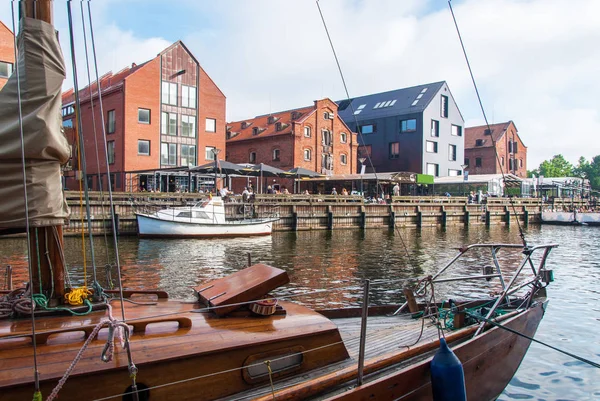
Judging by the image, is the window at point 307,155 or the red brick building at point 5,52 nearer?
the red brick building at point 5,52

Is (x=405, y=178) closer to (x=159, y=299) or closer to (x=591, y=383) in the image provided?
(x=591, y=383)

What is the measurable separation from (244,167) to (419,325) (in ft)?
116

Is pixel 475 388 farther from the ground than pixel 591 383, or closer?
farther from the ground

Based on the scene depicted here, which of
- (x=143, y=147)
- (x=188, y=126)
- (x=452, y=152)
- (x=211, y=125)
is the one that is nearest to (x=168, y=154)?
(x=143, y=147)

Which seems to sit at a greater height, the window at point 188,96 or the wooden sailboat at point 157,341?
the window at point 188,96

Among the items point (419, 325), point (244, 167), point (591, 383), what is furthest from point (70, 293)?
point (244, 167)

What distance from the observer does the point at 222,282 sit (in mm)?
6234

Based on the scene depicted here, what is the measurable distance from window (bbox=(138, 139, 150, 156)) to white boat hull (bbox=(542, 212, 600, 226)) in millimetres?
43244

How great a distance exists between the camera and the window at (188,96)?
45.4 metres

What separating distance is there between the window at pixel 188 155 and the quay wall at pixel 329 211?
11400 millimetres

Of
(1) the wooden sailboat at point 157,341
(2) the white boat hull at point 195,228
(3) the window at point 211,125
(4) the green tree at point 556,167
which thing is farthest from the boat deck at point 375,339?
(4) the green tree at point 556,167

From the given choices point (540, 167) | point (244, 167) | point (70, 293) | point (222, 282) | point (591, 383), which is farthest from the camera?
point (540, 167)

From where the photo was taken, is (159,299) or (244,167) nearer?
(159,299)

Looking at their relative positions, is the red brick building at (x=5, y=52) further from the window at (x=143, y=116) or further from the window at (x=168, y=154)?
the window at (x=168, y=154)
